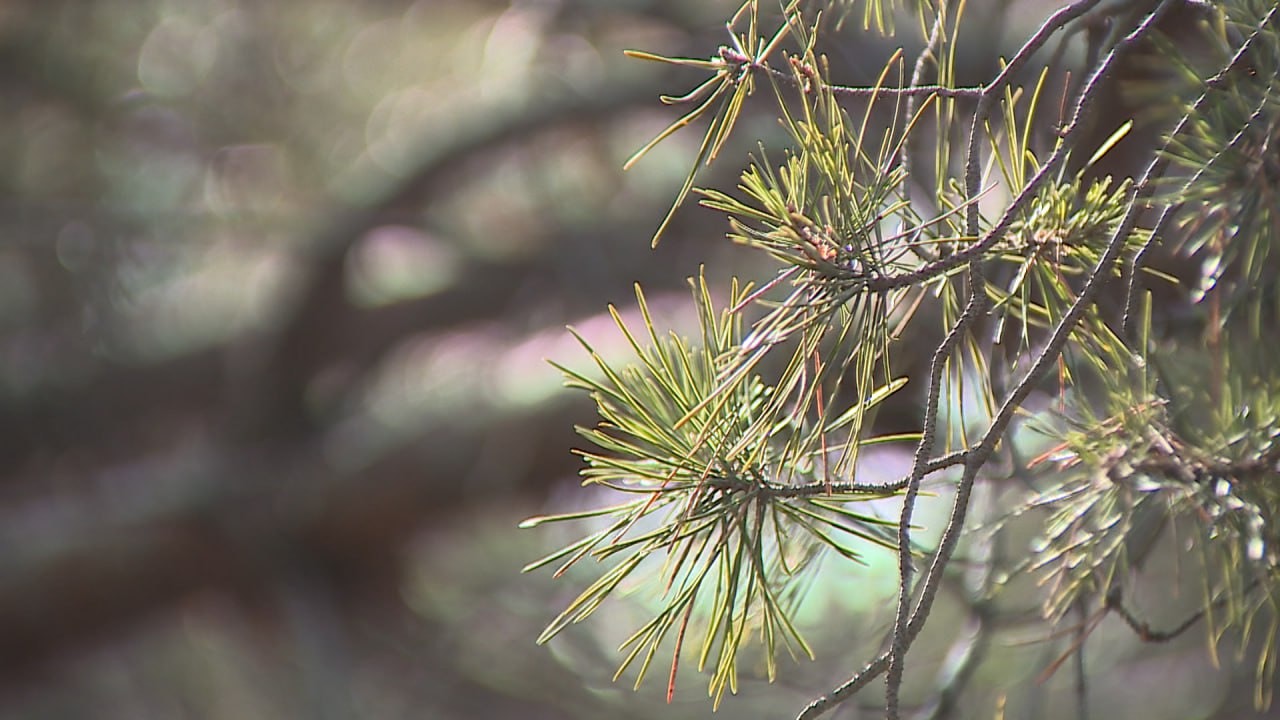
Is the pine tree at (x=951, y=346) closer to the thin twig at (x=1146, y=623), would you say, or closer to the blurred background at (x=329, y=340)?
the thin twig at (x=1146, y=623)

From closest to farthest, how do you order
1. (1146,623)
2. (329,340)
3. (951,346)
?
(951,346), (1146,623), (329,340)

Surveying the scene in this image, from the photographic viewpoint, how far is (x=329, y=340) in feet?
6.56

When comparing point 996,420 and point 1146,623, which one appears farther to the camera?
point 1146,623

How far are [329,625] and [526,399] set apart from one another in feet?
1.57

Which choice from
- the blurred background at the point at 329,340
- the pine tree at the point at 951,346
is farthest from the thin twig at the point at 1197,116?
the blurred background at the point at 329,340

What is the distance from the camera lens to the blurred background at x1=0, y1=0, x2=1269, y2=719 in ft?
5.82

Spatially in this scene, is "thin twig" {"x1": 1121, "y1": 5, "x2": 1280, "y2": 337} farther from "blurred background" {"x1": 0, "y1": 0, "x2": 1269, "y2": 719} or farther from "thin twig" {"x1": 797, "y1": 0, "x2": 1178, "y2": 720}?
"blurred background" {"x1": 0, "y1": 0, "x2": 1269, "y2": 719}

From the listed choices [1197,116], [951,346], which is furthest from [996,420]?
[1197,116]

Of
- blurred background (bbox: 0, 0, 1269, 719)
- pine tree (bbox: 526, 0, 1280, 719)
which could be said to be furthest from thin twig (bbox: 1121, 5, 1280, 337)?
blurred background (bbox: 0, 0, 1269, 719)

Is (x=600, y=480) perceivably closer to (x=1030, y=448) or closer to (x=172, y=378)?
(x=1030, y=448)

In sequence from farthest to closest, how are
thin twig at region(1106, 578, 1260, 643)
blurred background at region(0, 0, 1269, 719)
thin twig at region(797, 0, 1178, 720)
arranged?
blurred background at region(0, 0, 1269, 719), thin twig at region(1106, 578, 1260, 643), thin twig at region(797, 0, 1178, 720)

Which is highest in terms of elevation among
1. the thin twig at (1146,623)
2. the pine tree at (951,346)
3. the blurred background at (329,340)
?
the blurred background at (329,340)

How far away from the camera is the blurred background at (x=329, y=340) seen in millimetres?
1775

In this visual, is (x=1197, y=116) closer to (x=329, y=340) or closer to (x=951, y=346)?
(x=951, y=346)
